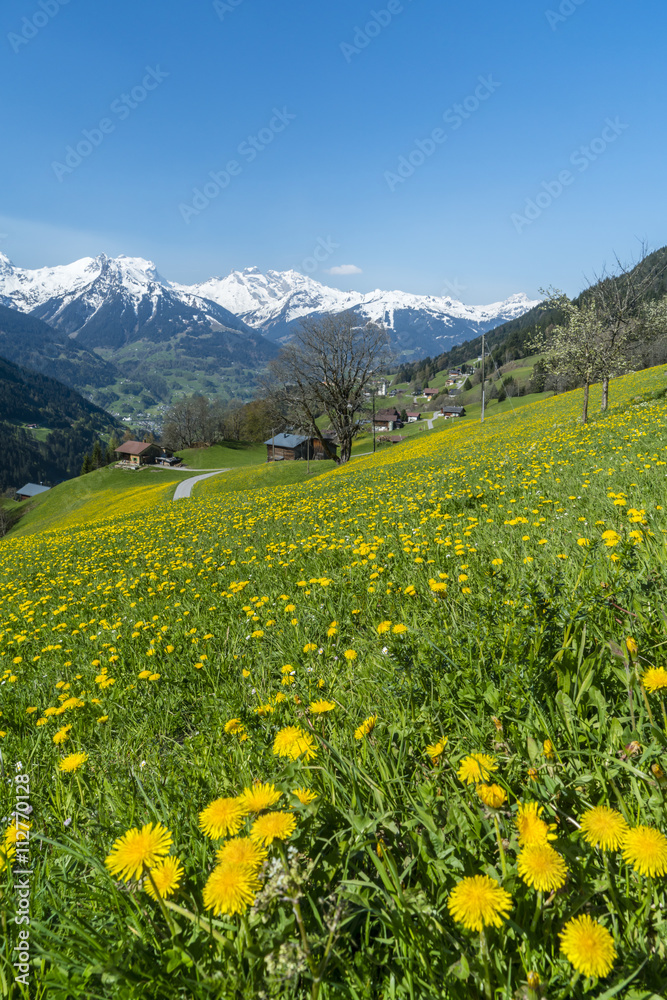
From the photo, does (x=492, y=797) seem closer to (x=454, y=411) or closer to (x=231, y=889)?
(x=231, y=889)

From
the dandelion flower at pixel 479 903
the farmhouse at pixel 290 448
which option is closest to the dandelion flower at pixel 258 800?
the dandelion flower at pixel 479 903

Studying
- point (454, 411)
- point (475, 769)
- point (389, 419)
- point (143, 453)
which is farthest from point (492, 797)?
point (389, 419)

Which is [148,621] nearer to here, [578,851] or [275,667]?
[275,667]

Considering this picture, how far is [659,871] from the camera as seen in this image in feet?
3.64

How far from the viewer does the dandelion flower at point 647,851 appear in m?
1.09

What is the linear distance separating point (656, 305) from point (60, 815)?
32120 mm

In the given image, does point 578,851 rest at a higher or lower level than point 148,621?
higher

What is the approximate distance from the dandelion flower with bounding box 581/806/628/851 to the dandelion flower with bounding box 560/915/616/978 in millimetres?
195

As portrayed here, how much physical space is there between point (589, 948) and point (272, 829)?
796 mm

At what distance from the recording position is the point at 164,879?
4.12 feet

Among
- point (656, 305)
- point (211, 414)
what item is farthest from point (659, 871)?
point (211, 414)

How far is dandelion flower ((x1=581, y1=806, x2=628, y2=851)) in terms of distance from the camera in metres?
1.16

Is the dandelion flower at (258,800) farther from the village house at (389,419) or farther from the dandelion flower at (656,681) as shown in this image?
the village house at (389,419)

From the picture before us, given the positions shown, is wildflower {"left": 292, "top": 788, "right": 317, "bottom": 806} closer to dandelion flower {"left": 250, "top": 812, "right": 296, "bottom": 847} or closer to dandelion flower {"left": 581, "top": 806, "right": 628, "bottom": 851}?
dandelion flower {"left": 250, "top": 812, "right": 296, "bottom": 847}
